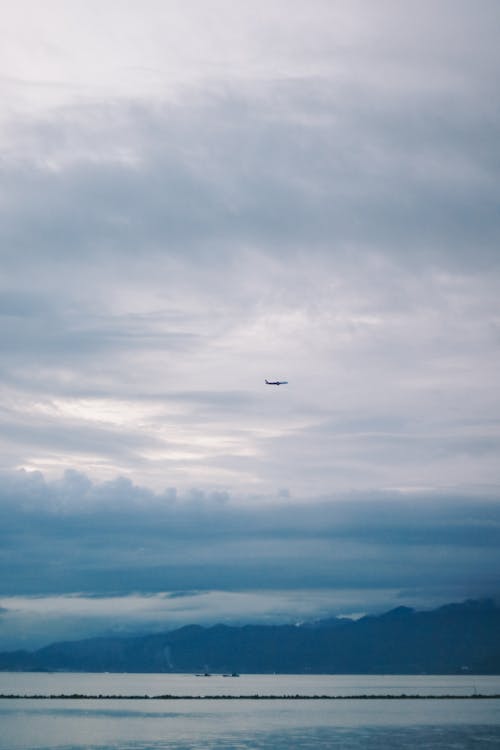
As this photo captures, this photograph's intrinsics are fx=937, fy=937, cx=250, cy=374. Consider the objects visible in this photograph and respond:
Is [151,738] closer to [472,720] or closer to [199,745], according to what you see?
[199,745]

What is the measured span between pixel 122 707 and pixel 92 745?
3607 inches

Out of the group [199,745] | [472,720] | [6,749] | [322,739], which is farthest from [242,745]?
[472,720]

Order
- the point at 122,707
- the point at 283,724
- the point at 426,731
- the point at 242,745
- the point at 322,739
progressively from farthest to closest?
1. the point at 122,707
2. the point at 283,724
3. the point at 426,731
4. the point at 322,739
5. the point at 242,745

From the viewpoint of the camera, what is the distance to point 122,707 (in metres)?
194

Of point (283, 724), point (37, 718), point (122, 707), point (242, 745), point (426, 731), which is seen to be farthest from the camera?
point (122, 707)

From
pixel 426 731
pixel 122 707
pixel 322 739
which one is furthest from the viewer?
pixel 122 707

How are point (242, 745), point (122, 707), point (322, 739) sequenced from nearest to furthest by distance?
point (242, 745) < point (322, 739) < point (122, 707)

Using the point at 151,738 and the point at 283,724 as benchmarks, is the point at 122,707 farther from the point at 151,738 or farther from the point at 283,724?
the point at 151,738

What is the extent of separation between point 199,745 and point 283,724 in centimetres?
4093

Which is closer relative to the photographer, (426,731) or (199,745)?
(199,745)

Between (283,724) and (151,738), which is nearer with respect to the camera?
(151,738)

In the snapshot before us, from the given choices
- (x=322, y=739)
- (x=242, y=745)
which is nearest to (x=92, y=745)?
(x=242, y=745)

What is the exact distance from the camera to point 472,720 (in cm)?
14800

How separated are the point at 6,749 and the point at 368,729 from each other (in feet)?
168
